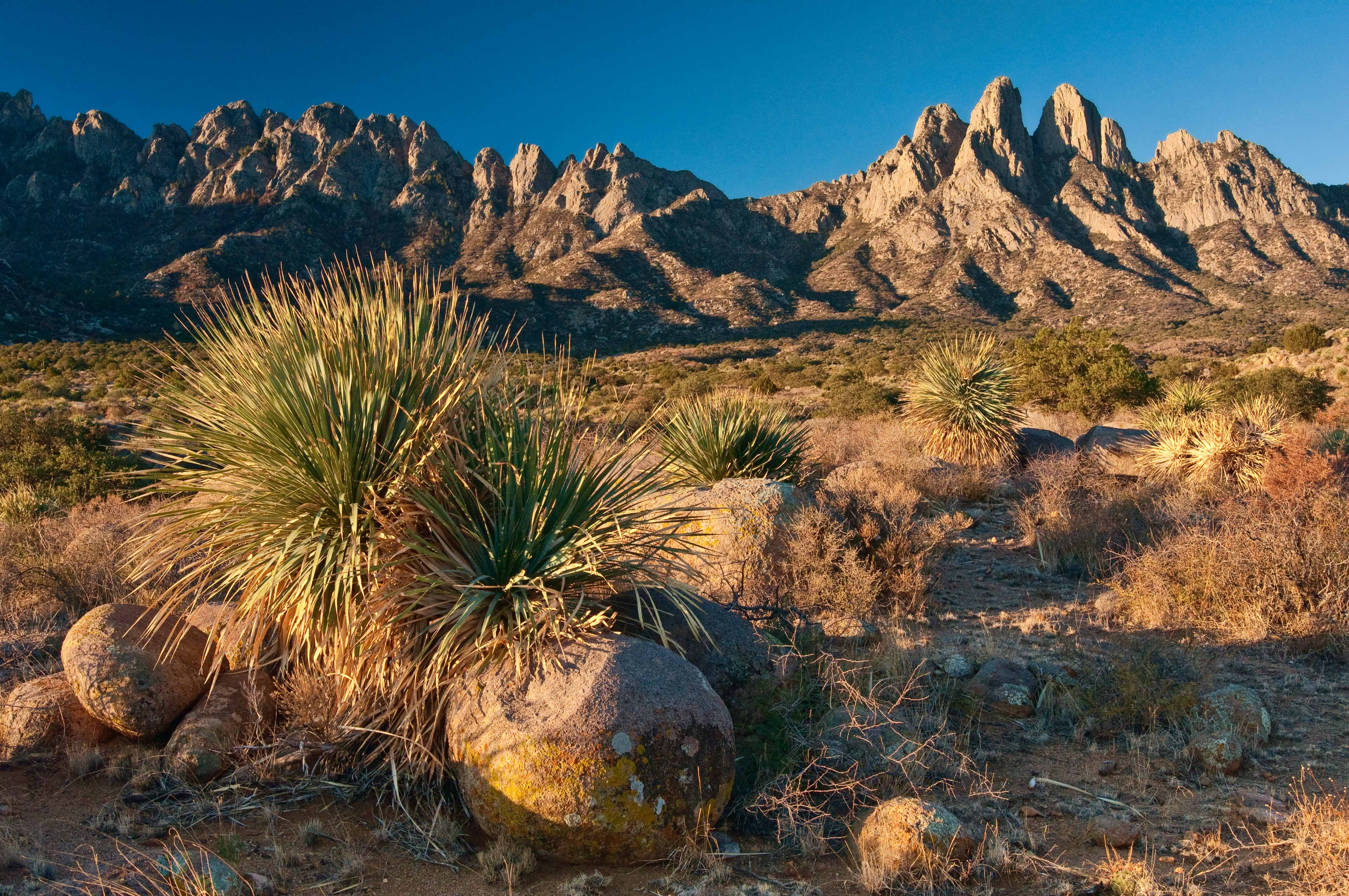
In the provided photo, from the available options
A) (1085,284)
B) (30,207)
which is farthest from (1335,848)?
(30,207)

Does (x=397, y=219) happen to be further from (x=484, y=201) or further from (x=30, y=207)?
(x=30, y=207)

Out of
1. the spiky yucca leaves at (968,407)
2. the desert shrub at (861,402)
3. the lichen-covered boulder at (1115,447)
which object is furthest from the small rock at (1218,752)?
the desert shrub at (861,402)

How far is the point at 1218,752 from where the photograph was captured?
162 inches

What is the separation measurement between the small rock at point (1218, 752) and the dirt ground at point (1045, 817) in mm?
71

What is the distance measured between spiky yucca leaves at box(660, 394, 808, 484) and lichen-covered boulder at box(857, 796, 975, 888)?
536 centimetres

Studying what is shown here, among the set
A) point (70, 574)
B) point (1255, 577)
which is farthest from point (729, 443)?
point (70, 574)

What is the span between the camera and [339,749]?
387 cm

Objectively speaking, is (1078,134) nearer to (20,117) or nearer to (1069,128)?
(1069,128)

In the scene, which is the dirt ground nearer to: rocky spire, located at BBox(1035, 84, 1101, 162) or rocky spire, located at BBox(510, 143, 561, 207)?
rocky spire, located at BBox(510, 143, 561, 207)

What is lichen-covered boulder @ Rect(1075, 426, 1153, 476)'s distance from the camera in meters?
12.4

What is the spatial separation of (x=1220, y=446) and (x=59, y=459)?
1798cm

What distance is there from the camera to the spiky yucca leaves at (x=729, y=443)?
8938mm

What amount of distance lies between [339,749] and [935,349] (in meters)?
14.0

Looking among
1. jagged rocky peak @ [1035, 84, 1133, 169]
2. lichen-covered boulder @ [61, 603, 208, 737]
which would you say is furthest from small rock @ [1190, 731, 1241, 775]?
jagged rocky peak @ [1035, 84, 1133, 169]
